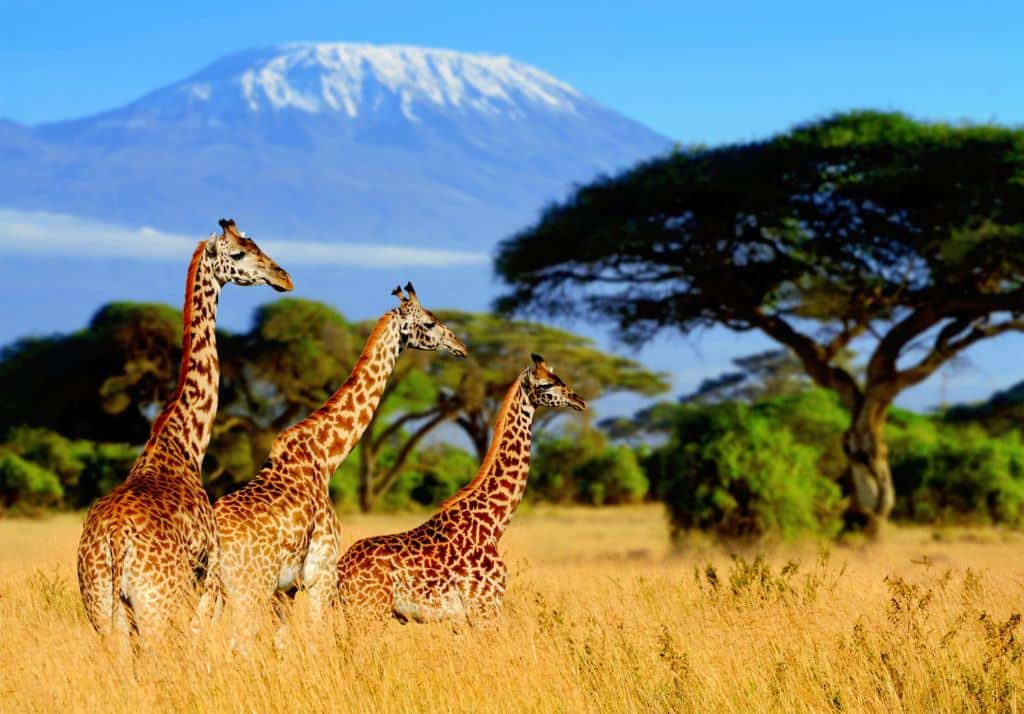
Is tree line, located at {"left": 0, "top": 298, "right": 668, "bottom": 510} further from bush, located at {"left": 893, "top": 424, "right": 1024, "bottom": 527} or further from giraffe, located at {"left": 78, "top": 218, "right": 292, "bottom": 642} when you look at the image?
giraffe, located at {"left": 78, "top": 218, "right": 292, "bottom": 642}

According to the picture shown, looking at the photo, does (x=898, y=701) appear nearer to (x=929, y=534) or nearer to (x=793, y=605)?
(x=793, y=605)

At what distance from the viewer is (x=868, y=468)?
23.7 metres

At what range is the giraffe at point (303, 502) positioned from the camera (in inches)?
301

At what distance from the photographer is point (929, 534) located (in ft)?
87.6

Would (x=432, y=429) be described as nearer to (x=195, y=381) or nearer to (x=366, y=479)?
(x=366, y=479)

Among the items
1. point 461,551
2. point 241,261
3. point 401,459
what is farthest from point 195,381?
point 401,459

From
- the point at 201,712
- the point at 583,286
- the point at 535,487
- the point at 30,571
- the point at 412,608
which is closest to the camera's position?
the point at 201,712

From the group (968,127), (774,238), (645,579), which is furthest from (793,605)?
(968,127)

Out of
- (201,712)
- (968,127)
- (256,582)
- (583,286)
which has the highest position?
(968,127)

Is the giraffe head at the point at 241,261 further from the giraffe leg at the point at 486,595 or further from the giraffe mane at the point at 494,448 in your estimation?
the giraffe leg at the point at 486,595

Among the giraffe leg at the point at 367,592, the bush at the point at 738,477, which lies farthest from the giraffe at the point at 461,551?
the bush at the point at 738,477

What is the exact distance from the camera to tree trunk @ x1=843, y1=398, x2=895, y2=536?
77.5 feet

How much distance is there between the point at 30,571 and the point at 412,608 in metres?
4.41

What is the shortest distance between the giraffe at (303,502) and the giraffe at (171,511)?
29cm
